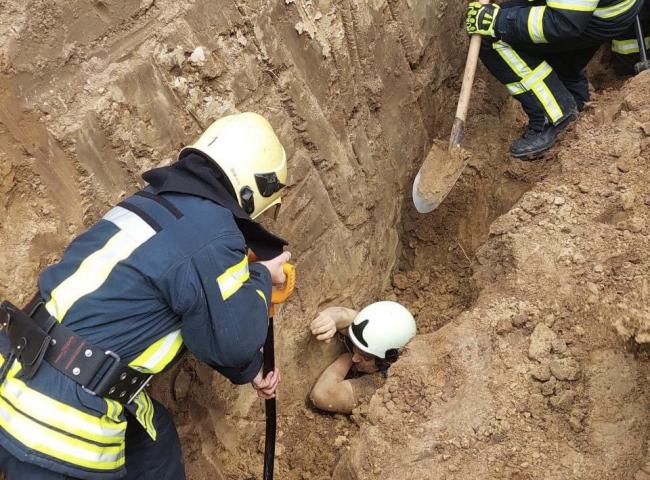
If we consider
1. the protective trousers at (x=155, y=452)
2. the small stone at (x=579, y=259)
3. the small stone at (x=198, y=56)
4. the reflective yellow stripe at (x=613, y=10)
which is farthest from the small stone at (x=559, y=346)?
the reflective yellow stripe at (x=613, y=10)

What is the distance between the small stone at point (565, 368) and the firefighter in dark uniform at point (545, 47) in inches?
77.4

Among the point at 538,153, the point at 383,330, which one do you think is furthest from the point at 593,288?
the point at 538,153

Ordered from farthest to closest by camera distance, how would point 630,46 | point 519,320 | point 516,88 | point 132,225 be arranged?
point 630,46 → point 516,88 → point 519,320 → point 132,225

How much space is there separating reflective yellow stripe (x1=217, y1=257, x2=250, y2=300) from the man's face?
5.33ft

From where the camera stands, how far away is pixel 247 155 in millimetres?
2309

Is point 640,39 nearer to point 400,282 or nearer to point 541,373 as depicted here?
point 400,282

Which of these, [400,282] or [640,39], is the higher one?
[640,39]

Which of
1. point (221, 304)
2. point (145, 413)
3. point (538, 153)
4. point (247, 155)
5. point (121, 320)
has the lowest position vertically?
point (538, 153)

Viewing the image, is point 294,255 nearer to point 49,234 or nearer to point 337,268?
point 337,268

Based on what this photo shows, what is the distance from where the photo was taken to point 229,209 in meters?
2.20

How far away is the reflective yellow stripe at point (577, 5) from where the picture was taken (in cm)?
359

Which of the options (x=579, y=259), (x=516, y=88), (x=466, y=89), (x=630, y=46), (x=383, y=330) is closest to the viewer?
(x=579, y=259)

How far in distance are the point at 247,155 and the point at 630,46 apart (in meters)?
3.68

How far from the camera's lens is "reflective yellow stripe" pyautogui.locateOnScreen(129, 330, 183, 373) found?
2.15 meters
